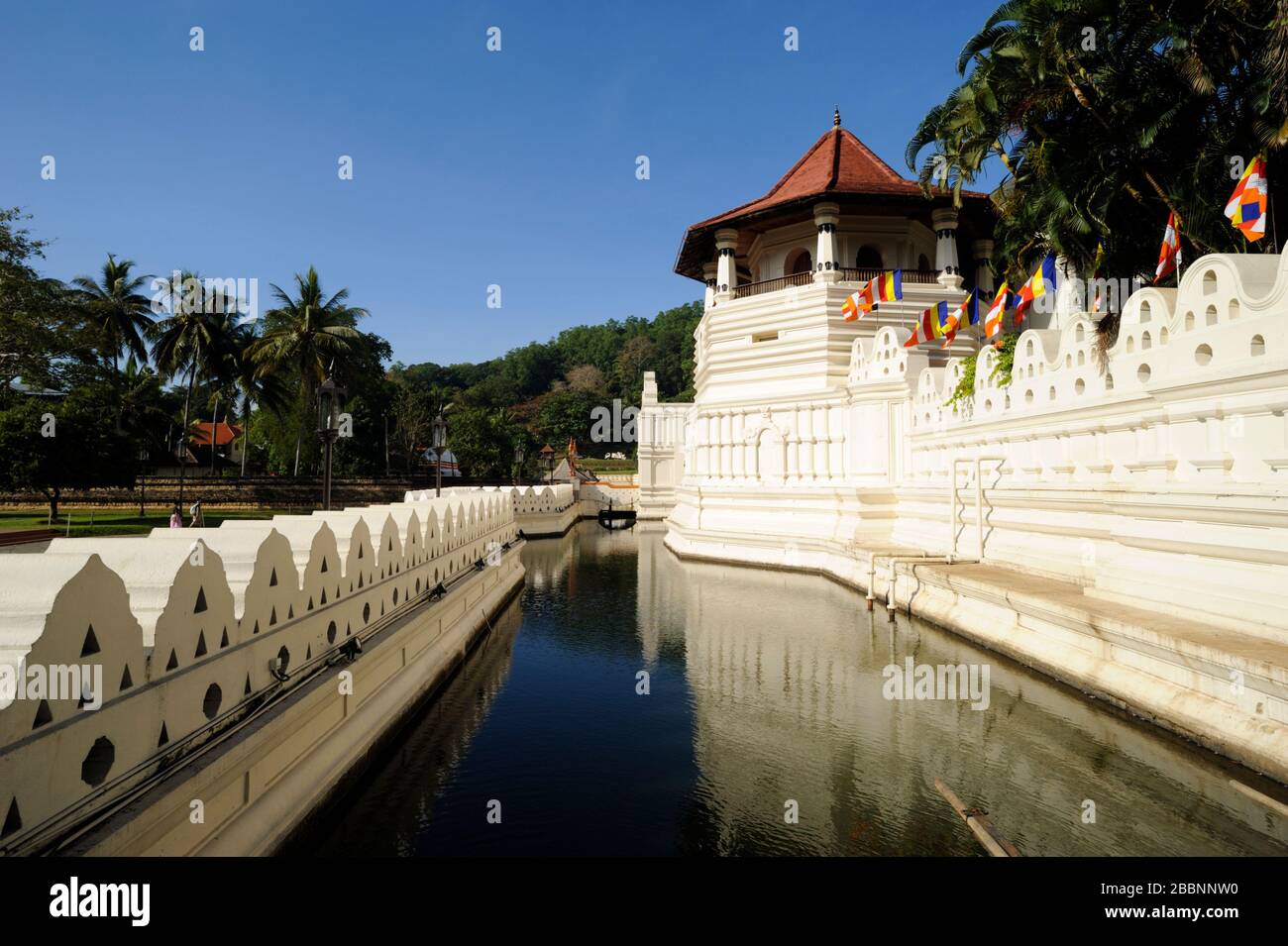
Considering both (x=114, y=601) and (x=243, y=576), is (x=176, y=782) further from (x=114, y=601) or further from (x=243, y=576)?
(x=243, y=576)

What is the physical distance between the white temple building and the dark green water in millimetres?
767

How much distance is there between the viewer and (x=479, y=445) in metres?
59.8

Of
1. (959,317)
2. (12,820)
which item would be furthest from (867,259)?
(12,820)

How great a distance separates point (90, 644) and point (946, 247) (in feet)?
79.9

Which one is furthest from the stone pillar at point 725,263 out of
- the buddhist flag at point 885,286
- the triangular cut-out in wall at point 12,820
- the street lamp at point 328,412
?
the triangular cut-out in wall at point 12,820

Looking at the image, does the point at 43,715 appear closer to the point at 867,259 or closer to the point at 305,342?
the point at 867,259

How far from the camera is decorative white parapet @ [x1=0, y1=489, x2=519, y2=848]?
8.43ft

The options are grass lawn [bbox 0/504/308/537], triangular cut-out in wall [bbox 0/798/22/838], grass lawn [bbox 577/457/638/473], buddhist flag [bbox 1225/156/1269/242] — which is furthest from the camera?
grass lawn [bbox 577/457/638/473]

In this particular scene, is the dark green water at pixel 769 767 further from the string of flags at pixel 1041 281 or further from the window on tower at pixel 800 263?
the window on tower at pixel 800 263

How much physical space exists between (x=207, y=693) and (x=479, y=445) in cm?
5725

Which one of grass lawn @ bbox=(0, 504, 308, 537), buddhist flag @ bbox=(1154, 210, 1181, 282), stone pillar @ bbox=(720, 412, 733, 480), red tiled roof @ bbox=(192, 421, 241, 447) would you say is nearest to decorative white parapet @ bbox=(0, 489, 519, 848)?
buddhist flag @ bbox=(1154, 210, 1181, 282)

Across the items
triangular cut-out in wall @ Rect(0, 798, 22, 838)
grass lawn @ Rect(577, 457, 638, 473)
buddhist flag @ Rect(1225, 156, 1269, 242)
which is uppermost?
buddhist flag @ Rect(1225, 156, 1269, 242)

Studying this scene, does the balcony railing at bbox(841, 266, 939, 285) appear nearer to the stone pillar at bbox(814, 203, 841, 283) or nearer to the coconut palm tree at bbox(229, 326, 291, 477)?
the stone pillar at bbox(814, 203, 841, 283)
